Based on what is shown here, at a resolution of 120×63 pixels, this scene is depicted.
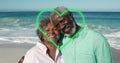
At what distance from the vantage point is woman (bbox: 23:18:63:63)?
350 centimetres

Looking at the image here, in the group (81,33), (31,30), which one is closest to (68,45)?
(81,33)

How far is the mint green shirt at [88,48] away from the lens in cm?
404

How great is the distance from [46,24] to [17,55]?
8.95 m

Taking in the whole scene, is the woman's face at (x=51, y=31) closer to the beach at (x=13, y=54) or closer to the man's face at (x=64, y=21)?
the man's face at (x=64, y=21)

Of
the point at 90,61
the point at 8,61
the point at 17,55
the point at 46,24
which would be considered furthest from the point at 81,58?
the point at 17,55

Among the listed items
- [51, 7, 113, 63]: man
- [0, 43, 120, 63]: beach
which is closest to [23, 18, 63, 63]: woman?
[51, 7, 113, 63]: man

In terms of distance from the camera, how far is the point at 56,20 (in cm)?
376

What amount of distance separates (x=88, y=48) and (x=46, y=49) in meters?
0.62

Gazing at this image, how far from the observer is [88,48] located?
13.4 feet

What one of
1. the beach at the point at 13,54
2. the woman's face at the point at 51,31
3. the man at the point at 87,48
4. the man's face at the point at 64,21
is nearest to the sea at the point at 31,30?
the man at the point at 87,48

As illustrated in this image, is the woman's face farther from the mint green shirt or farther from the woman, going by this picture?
the mint green shirt

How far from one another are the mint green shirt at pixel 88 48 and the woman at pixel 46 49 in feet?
1.11

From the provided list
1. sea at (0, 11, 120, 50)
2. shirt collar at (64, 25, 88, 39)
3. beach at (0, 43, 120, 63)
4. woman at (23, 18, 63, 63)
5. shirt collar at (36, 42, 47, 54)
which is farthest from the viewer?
sea at (0, 11, 120, 50)

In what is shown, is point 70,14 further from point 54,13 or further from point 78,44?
point 78,44
